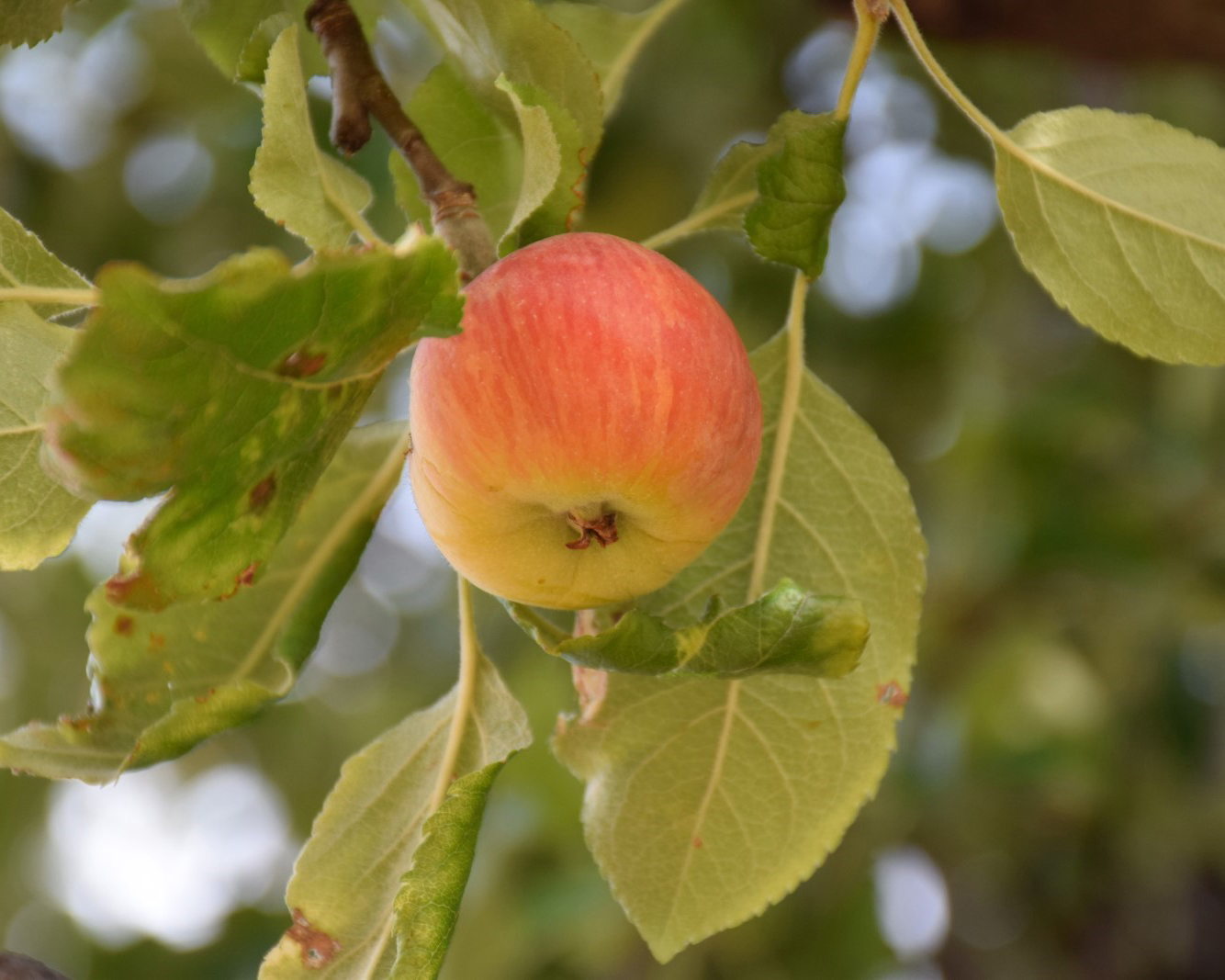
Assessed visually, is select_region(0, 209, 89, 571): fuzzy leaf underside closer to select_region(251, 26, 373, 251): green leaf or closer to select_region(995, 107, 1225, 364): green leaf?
select_region(251, 26, 373, 251): green leaf

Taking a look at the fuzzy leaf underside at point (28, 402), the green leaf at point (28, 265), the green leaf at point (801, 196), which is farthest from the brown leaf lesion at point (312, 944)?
the green leaf at point (801, 196)

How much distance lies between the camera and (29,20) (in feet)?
3.00

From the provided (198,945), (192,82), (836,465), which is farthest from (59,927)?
(836,465)

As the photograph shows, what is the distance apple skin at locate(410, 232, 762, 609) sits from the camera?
717 millimetres

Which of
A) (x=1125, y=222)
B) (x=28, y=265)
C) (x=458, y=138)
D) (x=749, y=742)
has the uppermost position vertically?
(x=28, y=265)

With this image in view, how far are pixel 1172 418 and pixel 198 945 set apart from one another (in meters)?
2.07

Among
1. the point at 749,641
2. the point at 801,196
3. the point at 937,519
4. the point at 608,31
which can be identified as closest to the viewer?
the point at 749,641

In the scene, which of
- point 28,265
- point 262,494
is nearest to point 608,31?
point 28,265

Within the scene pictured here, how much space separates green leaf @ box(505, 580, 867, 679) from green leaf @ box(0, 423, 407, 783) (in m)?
0.30

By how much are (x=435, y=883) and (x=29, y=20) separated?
2.05 ft

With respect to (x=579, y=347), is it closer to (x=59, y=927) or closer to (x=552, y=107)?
(x=552, y=107)

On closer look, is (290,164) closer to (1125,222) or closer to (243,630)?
(243,630)

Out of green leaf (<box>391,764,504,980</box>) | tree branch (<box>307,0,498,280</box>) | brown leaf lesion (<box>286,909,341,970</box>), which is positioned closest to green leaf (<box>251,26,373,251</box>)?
tree branch (<box>307,0,498,280</box>)

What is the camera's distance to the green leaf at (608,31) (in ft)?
3.88
